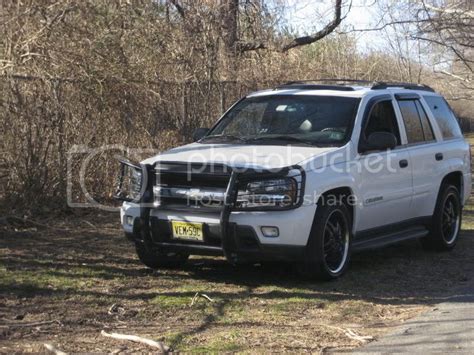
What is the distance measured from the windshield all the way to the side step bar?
106cm

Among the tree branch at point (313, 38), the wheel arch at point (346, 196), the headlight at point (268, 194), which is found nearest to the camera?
the headlight at point (268, 194)

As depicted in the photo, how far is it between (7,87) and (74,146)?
1.37 meters

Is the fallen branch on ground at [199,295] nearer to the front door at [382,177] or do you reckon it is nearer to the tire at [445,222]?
the front door at [382,177]

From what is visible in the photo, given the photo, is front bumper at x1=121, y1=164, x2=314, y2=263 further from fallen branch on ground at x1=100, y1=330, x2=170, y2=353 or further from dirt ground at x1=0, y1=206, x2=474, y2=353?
fallen branch on ground at x1=100, y1=330, x2=170, y2=353

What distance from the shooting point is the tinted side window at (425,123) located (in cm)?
909

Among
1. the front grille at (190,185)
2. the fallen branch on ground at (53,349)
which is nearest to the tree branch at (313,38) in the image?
the front grille at (190,185)

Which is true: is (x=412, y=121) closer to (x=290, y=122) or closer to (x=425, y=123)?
(x=425, y=123)

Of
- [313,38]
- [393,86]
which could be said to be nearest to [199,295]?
[393,86]

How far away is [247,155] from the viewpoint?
281 inches

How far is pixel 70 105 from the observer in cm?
1050

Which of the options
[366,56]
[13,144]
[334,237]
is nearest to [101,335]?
[334,237]

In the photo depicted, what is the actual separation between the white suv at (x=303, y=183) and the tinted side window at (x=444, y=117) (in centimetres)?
5

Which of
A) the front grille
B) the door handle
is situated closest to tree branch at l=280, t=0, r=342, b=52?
the door handle

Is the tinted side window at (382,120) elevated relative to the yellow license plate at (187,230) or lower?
elevated
